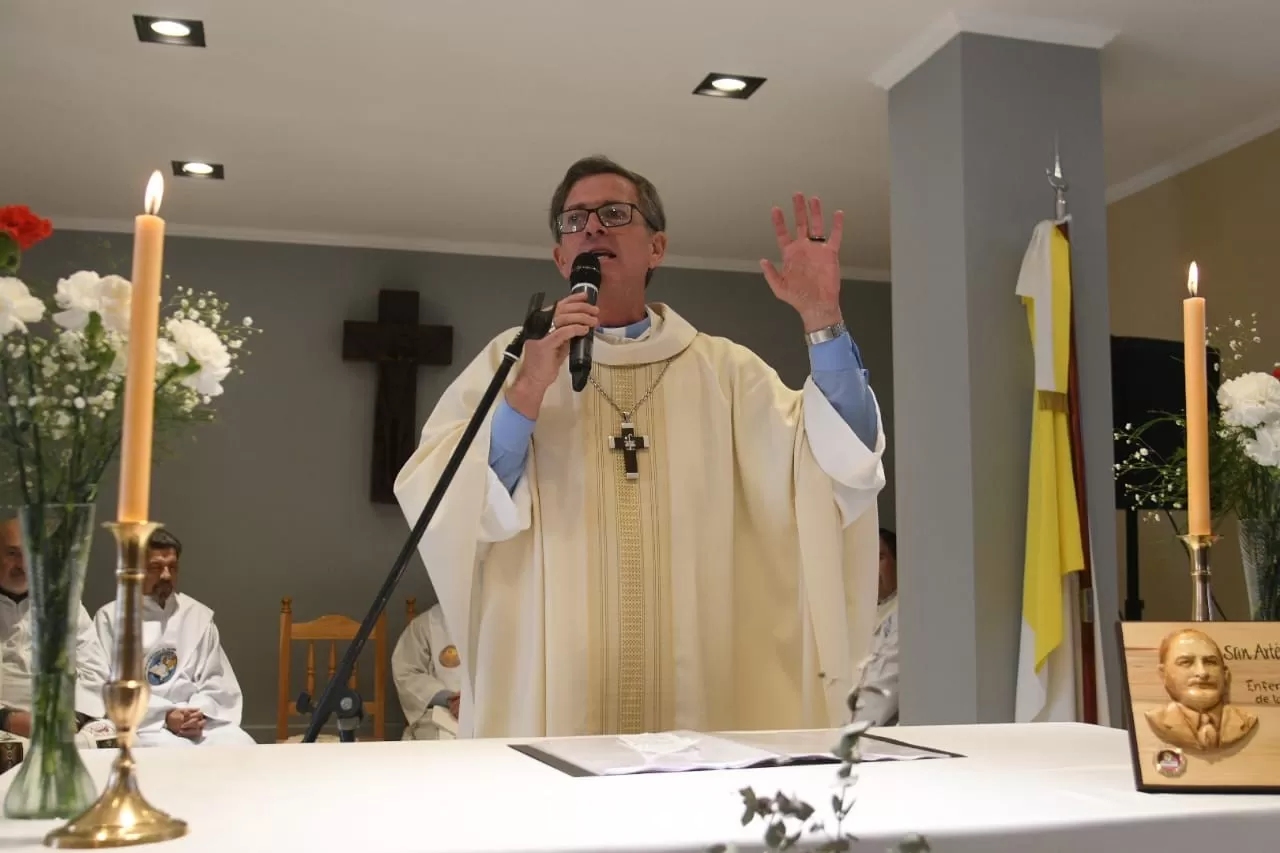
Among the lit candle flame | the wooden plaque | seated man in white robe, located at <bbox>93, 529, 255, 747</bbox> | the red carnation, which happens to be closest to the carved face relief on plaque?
the wooden plaque

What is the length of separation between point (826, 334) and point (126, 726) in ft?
4.25

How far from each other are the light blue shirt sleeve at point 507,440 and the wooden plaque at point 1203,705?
1.05 metres

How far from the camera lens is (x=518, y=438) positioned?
208cm

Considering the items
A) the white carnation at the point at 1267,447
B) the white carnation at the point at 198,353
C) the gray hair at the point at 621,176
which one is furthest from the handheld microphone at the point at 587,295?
the white carnation at the point at 1267,447

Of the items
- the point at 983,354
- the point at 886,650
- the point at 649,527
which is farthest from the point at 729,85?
the point at 649,527

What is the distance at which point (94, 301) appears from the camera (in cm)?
115

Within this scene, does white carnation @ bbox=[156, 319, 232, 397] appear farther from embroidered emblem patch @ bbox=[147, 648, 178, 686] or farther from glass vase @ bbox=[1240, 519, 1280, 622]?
embroidered emblem patch @ bbox=[147, 648, 178, 686]

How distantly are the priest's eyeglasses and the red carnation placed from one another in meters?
1.12

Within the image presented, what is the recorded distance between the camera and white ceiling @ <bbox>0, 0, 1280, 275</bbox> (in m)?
3.83

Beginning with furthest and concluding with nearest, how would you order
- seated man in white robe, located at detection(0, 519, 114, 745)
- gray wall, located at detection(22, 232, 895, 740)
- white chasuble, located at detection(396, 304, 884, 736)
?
gray wall, located at detection(22, 232, 895, 740) < seated man in white robe, located at detection(0, 519, 114, 745) < white chasuble, located at detection(396, 304, 884, 736)

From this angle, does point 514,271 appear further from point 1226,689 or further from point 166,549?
point 1226,689

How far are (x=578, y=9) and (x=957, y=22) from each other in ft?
3.63

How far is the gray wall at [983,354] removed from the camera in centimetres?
369

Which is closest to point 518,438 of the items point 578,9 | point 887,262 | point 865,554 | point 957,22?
point 865,554
